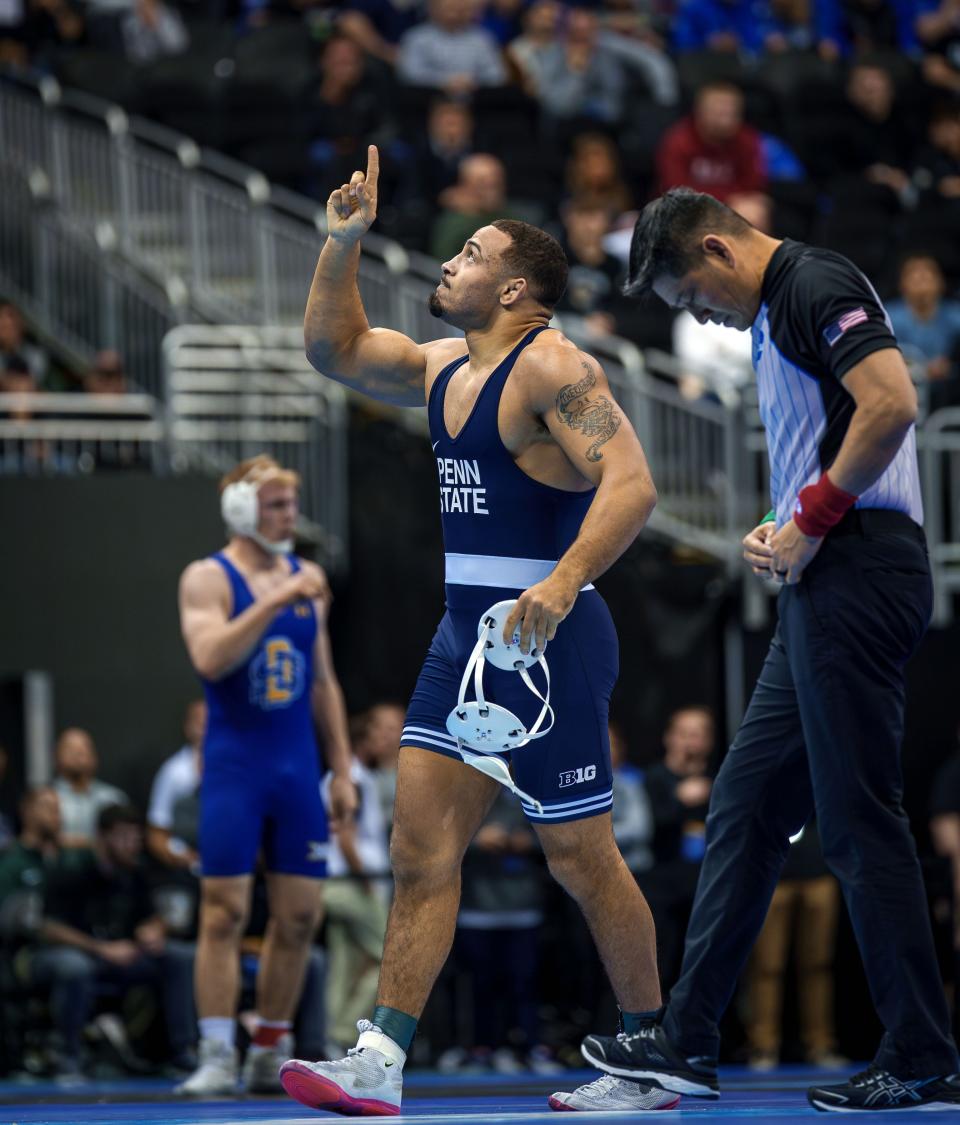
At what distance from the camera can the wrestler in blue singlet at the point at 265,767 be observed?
23.7 ft

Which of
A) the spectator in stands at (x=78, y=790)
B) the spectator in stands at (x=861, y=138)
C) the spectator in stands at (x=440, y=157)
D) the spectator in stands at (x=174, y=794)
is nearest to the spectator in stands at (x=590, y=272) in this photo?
the spectator in stands at (x=440, y=157)

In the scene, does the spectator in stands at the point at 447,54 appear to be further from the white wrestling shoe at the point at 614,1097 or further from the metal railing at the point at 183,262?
the white wrestling shoe at the point at 614,1097

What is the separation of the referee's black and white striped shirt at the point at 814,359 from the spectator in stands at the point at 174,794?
6.26m

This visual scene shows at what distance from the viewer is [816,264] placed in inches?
193

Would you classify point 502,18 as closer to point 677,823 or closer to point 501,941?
point 677,823

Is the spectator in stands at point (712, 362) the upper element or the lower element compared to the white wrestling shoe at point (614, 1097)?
upper

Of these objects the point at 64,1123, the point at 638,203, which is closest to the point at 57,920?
the point at 64,1123

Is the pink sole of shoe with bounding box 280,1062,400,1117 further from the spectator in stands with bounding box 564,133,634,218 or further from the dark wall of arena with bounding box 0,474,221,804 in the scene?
the spectator in stands with bounding box 564,133,634,218

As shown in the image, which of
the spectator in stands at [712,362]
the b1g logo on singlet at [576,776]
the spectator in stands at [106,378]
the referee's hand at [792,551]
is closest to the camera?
the referee's hand at [792,551]

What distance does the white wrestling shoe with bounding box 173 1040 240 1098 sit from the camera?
719cm

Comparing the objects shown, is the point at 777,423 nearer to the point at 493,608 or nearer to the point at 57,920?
the point at 493,608

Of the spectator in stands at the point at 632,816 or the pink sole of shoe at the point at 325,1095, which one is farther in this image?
the spectator in stands at the point at 632,816

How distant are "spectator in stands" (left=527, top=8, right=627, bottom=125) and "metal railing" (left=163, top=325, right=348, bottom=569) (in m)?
4.38

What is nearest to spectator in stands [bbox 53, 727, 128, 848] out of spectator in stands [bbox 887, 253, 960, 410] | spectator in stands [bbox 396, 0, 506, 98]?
spectator in stands [bbox 887, 253, 960, 410]
